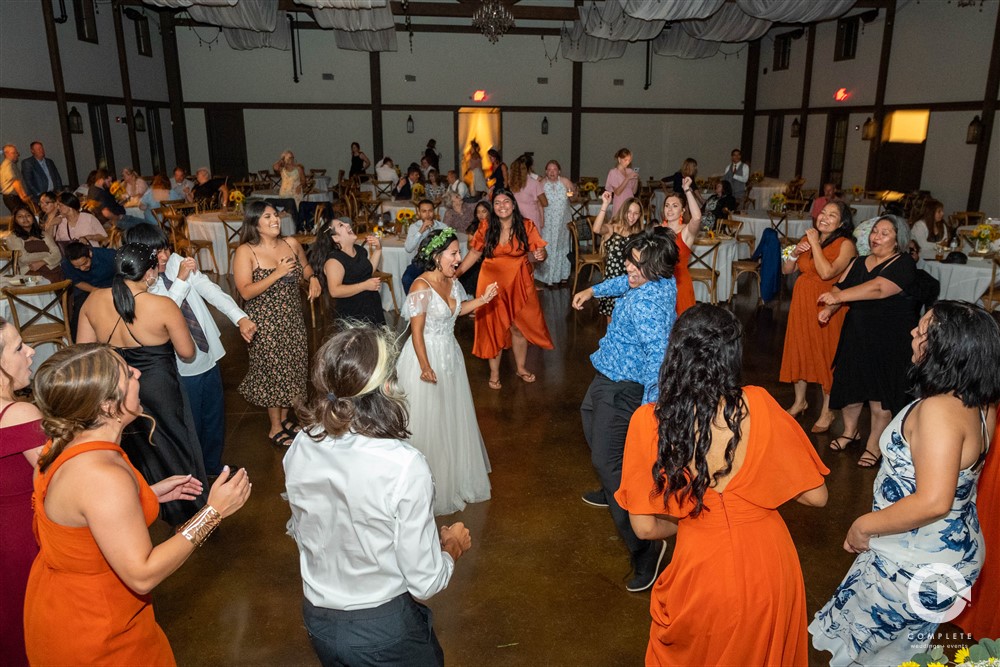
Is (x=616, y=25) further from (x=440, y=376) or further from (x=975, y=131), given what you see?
(x=440, y=376)

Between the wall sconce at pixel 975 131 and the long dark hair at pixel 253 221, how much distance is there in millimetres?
11196

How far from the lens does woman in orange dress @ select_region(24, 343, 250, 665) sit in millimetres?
1538

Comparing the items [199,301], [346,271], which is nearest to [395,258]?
[346,271]

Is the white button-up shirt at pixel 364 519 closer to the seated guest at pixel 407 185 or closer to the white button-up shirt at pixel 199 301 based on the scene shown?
the white button-up shirt at pixel 199 301

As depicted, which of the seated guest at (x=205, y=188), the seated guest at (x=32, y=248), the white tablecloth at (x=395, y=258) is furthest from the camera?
the seated guest at (x=205, y=188)

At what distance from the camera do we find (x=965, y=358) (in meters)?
1.88

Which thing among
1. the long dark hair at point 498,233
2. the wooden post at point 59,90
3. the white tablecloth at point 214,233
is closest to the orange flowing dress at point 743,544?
the long dark hair at point 498,233

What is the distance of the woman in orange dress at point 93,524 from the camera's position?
1.54 metres

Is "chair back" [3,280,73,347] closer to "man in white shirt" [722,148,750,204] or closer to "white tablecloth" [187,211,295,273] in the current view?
"white tablecloth" [187,211,295,273]

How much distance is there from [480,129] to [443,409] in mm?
15184

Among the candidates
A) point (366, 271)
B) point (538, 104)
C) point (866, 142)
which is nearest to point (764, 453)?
point (366, 271)

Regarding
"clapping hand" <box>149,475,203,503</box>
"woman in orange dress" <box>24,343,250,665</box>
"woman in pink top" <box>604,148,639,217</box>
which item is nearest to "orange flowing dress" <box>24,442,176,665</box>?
"woman in orange dress" <box>24,343,250,665</box>

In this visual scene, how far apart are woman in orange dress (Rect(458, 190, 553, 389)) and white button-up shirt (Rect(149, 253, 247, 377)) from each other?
205 centimetres

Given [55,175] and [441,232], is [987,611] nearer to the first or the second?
[441,232]
